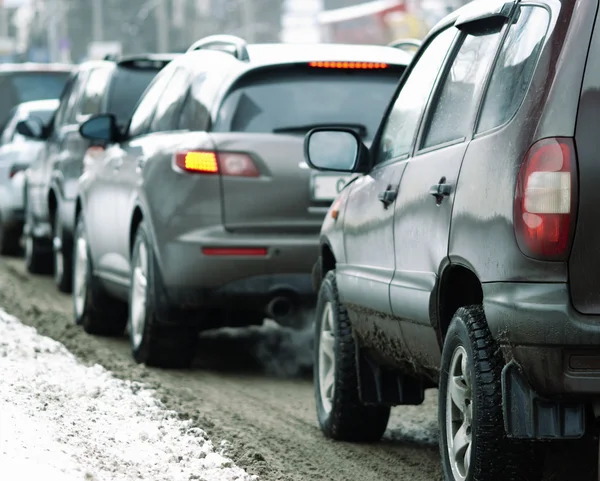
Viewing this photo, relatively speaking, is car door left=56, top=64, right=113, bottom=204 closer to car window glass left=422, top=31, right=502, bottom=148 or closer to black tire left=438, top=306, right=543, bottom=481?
car window glass left=422, top=31, right=502, bottom=148

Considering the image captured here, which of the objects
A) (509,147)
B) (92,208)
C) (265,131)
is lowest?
(92,208)

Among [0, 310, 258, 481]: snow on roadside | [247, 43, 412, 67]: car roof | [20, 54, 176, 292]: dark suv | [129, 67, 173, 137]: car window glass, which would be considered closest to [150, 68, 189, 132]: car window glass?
[129, 67, 173, 137]: car window glass

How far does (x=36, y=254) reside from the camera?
621 inches

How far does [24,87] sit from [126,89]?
11.1 m

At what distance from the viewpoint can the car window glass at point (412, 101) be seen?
5770 mm

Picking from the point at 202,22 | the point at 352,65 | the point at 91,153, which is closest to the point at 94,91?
the point at 91,153

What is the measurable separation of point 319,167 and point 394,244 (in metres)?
0.94

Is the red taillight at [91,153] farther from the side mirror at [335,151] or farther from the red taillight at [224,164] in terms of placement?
the side mirror at [335,151]

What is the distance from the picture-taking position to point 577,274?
4188mm

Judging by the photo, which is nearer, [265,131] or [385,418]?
[385,418]

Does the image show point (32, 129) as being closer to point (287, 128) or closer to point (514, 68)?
point (287, 128)

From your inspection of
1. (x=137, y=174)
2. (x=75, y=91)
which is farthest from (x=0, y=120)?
(x=137, y=174)

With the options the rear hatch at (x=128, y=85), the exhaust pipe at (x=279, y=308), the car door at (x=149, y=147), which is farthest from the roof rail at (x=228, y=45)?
the rear hatch at (x=128, y=85)

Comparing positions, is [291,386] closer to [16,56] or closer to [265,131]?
[265,131]
